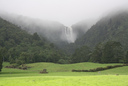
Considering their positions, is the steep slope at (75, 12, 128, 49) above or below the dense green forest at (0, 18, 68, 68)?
above

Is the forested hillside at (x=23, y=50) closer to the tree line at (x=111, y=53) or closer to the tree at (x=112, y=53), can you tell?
the tree line at (x=111, y=53)

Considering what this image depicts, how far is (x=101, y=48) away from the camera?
70188mm

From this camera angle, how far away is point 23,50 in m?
93.9

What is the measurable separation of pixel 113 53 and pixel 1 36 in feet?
278

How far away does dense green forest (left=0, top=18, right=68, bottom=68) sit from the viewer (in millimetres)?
75850

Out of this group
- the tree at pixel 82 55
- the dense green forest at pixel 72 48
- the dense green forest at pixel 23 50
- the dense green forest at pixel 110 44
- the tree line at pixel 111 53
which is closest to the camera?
the tree line at pixel 111 53

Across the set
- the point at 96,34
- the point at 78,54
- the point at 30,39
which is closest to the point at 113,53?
the point at 78,54

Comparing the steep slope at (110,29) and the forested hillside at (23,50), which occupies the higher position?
the steep slope at (110,29)

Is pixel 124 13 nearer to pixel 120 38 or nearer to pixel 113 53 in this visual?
pixel 120 38

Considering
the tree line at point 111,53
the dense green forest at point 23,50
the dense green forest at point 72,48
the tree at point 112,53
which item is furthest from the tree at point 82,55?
the tree at point 112,53

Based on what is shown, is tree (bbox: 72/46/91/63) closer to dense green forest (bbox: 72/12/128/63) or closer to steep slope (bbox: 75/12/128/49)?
dense green forest (bbox: 72/12/128/63)

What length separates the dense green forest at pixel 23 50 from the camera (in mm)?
75850

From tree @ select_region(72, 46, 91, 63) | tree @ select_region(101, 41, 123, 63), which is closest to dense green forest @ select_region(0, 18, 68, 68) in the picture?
tree @ select_region(72, 46, 91, 63)

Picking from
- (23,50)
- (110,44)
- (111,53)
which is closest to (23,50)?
(23,50)
